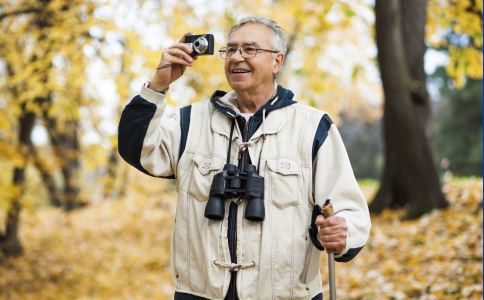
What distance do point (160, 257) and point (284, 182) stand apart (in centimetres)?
744

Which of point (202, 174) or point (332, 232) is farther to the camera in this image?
point (202, 174)

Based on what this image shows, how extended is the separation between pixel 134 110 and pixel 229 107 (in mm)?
389

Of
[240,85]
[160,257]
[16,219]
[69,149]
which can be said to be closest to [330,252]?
[240,85]

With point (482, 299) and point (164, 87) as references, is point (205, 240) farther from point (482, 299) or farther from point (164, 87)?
point (482, 299)

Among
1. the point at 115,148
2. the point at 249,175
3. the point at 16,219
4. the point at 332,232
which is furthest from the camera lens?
the point at 16,219

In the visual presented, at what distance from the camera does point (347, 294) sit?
5.95 m

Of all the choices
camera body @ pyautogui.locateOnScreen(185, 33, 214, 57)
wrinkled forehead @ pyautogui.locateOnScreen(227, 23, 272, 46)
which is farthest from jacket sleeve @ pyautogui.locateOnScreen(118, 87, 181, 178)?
wrinkled forehead @ pyautogui.locateOnScreen(227, 23, 272, 46)

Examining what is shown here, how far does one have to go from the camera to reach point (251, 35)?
2523 millimetres

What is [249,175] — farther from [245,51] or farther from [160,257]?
[160,257]

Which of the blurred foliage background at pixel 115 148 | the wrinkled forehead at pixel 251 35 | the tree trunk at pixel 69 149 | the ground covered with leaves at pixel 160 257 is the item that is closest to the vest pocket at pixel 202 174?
the wrinkled forehead at pixel 251 35

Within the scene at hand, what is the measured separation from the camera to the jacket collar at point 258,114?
97.5 inches

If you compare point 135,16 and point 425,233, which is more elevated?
point 135,16

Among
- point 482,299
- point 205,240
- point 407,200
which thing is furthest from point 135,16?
point 205,240

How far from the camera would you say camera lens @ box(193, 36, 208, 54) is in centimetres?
248
